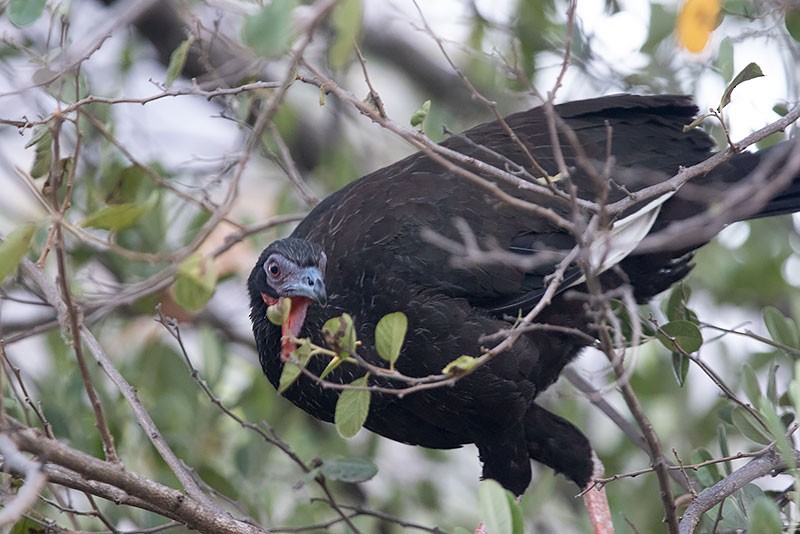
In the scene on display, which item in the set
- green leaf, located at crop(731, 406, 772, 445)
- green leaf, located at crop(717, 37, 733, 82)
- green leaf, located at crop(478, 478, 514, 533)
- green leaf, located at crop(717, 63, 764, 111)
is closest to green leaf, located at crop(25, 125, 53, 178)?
green leaf, located at crop(478, 478, 514, 533)

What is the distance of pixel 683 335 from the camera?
3031 millimetres

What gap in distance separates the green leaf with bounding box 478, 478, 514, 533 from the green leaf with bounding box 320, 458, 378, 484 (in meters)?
1.25

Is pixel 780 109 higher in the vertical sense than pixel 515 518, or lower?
higher

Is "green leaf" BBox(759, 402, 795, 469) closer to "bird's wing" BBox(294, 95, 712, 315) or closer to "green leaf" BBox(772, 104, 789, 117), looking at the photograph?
"bird's wing" BBox(294, 95, 712, 315)

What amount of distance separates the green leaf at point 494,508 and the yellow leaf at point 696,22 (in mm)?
1028

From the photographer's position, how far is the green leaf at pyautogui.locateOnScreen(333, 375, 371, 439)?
2385 mm

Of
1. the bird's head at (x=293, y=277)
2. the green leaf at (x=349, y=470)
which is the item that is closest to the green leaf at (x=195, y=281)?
the bird's head at (x=293, y=277)

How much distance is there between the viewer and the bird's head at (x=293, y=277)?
3.29 metres

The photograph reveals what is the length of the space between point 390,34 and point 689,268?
3.01m

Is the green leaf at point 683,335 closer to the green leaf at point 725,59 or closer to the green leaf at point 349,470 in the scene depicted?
the green leaf at point 725,59

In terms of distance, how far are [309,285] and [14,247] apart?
4.88 ft

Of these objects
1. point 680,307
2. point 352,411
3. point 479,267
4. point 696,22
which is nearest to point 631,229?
point 680,307

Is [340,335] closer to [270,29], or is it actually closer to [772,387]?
[270,29]

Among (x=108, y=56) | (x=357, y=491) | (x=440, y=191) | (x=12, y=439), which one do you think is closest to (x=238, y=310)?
(x=357, y=491)
